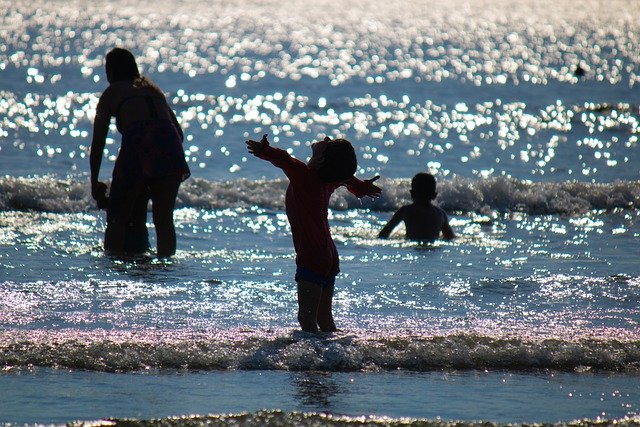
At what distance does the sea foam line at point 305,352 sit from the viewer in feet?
18.7

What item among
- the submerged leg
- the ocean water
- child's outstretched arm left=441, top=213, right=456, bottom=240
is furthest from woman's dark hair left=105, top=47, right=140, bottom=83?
child's outstretched arm left=441, top=213, right=456, bottom=240

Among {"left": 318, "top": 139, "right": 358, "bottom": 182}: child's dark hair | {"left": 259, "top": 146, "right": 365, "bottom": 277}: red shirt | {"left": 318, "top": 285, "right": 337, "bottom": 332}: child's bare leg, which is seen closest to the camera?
{"left": 318, "top": 139, "right": 358, "bottom": 182}: child's dark hair

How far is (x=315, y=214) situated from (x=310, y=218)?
0.04m

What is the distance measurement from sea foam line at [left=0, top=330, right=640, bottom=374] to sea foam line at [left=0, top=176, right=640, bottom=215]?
6.74 metres

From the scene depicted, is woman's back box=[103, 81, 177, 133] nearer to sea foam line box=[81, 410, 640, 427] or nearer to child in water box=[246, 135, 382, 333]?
child in water box=[246, 135, 382, 333]

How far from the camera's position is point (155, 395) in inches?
203

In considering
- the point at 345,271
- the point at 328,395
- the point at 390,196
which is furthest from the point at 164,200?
the point at 390,196

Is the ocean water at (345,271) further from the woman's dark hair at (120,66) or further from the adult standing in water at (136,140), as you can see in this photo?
the woman's dark hair at (120,66)

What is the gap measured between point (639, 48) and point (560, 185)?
32.9m

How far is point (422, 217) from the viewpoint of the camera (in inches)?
424

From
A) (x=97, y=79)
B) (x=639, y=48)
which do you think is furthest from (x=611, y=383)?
(x=639, y=48)

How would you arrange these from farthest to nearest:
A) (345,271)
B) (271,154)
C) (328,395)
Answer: (345,271) → (271,154) → (328,395)

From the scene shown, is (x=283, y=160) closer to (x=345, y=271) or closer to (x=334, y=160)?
Answer: (x=334, y=160)

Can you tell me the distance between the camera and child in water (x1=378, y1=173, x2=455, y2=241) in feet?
35.2
